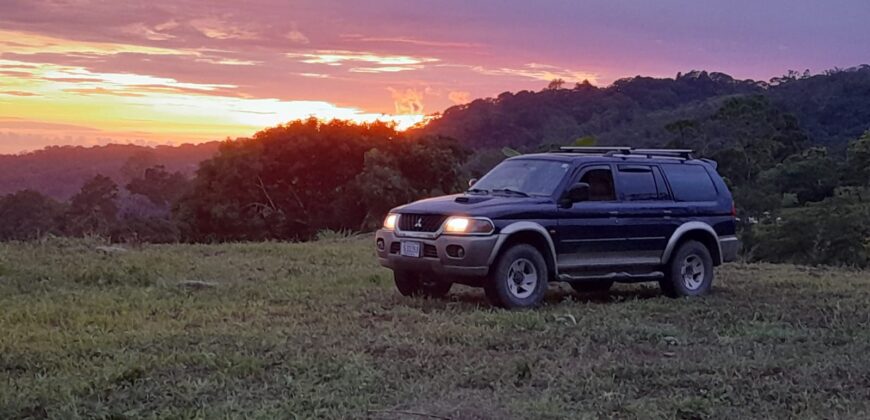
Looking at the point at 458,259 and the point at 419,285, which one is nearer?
the point at 458,259

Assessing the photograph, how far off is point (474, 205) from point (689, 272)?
3154 mm

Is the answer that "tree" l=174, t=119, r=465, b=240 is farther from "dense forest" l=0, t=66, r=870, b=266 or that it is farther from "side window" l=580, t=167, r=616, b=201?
"side window" l=580, t=167, r=616, b=201

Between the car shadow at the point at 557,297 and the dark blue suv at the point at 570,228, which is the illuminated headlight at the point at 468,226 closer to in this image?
the dark blue suv at the point at 570,228

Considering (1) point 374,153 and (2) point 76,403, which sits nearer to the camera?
(2) point 76,403

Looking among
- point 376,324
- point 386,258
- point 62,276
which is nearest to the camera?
point 376,324

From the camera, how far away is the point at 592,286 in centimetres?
1188

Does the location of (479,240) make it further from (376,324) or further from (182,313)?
(182,313)

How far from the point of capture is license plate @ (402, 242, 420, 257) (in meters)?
10.0

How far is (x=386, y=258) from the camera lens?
10.4 metres

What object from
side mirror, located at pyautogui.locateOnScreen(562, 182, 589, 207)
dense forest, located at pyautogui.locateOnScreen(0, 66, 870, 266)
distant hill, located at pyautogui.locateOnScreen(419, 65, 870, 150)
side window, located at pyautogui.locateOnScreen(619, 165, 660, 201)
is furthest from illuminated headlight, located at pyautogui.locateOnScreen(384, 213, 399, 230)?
distant hill, located at pyautogui.locateOnScreen(419, 65, 870, 150)

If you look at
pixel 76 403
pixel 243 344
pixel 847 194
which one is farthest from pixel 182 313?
pixel 847 194

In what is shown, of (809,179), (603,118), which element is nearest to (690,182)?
(809,179)

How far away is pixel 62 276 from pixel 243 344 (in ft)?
15.7

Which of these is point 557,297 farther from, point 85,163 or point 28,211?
point 85,163
